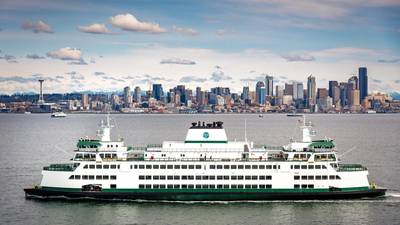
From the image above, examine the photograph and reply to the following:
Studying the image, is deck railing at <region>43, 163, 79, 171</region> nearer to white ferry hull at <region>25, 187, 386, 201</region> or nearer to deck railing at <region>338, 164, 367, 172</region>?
white ferry hull at <region>25, 187, 386, 201</region>

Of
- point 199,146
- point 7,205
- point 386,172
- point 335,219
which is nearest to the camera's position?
point 335,219

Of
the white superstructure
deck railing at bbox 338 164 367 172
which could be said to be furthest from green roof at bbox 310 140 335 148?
deck railing at bbox 338 164 367 172

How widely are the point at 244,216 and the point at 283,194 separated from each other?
15.1 ft

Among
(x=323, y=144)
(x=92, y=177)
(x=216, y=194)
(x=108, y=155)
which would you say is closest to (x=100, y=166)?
(x=92, y=177)

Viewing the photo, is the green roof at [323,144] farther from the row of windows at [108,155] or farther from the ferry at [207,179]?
the row of windows at [108,155]

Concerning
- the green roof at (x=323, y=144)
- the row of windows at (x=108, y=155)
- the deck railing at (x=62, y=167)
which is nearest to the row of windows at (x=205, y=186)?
the row of windows at (x=108, y=155)

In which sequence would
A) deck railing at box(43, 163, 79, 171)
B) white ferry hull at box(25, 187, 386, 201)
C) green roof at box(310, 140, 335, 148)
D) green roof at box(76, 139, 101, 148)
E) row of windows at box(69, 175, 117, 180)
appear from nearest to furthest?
white ferry hull at box(25, 187, 386, 201), row of windows at box(69, 175, 117, 180), deck railing at box(43, 163, 79, 171), green roof at box(310, 140, 335, 148), green roof at box(76, 139, 101, 148)

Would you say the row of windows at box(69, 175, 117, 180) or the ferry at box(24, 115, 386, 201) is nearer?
the ferry at box(24, 115, 386, 201)

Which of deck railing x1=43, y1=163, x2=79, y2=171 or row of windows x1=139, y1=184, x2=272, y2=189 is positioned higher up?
deck railing x1=43, y1=163, x2=79, y2=171

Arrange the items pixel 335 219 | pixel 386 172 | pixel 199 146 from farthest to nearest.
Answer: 1. pixel 386 172
2. pixel 199 146
3. pixel 335 219

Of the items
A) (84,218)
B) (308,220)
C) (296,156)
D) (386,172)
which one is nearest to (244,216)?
(308,220)

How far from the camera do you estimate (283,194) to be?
4216 cm

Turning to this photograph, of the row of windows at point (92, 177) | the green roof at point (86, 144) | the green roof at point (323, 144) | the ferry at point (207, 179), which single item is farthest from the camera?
the green roof at point (86, 144)

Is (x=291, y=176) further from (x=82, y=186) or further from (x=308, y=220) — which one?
(x=82, y=186)
